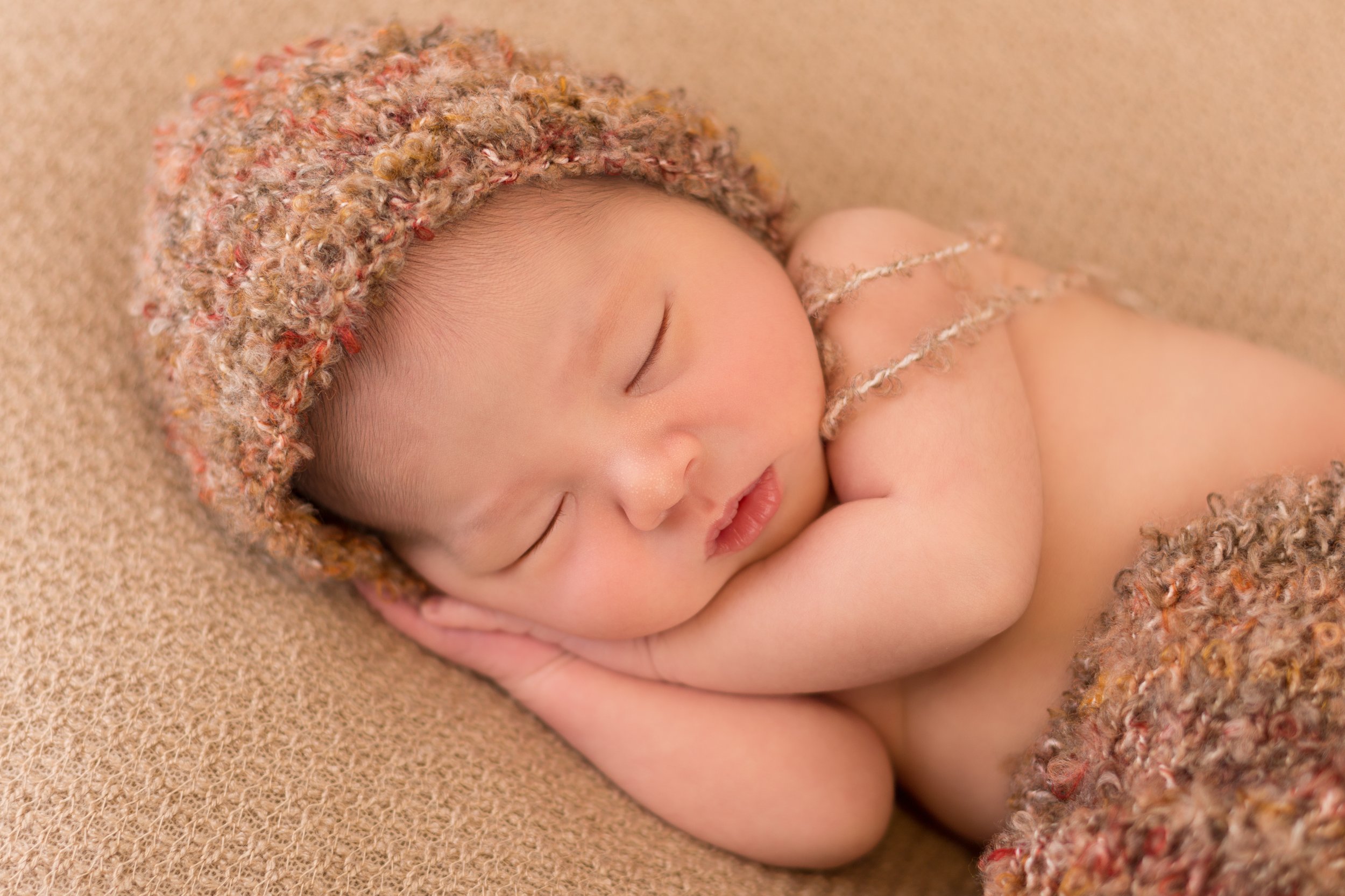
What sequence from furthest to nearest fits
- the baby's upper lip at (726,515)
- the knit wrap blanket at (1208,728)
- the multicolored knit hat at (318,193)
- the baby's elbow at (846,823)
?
the baby's elbow at (846,823) → the baby's upper lip at (726,515) → the multicolored knit hat at (318,193) → the knit wrap blanket at (1208,728)

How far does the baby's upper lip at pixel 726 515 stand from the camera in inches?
45.1

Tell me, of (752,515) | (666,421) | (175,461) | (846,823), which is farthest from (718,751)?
(175,461)

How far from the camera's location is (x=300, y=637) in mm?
1219

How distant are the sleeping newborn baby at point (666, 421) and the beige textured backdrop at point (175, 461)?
0.11 meters

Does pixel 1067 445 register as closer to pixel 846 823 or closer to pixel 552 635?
pixel 846 823

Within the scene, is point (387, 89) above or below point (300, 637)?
above

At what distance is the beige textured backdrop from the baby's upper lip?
1.21ft

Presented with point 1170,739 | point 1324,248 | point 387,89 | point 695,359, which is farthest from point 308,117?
point 1324,248

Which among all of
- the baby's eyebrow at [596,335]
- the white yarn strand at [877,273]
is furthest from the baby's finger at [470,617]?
the white yarn strand at [877,273]

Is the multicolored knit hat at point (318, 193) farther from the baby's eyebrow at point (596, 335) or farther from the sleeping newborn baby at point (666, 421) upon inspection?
the baby's eyebrow at point (596, 335)

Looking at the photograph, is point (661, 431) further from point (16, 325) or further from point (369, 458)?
point (16, 325)

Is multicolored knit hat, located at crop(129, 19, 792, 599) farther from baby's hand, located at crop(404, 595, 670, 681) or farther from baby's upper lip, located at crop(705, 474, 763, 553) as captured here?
baby's upper lip, located at crop(705, 474, 763, 553)

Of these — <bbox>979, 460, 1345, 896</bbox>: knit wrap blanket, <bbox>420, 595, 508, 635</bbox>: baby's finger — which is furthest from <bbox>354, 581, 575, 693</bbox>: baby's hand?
<bbox>979, 460, 1345, 896</bbox>: knit wrap blanket

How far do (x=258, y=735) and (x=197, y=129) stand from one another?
72 centimetres
